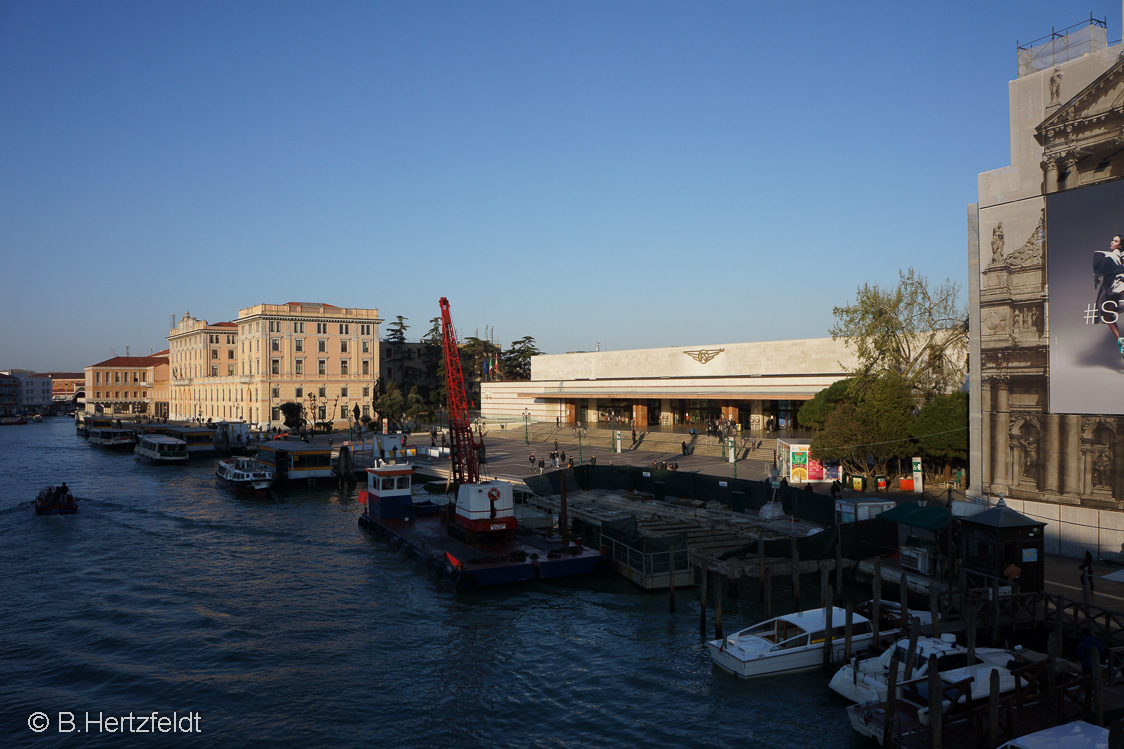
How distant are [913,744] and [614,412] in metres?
71.2

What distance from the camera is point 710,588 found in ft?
90.8

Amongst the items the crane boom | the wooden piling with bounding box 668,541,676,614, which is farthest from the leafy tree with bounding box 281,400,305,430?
the wooden piling with bounding box 668,541,676,614

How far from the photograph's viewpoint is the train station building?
61.5 meters

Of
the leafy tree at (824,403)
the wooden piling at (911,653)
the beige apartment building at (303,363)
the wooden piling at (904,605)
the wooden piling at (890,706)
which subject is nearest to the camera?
the wooden piling at (890,706)

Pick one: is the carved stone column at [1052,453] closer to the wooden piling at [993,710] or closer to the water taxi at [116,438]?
the wooden piling at [993,710]

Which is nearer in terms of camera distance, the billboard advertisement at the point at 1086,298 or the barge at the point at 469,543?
the billboard advertisement at the point at 1086,298

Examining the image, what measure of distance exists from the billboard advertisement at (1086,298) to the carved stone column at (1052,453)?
493 mm

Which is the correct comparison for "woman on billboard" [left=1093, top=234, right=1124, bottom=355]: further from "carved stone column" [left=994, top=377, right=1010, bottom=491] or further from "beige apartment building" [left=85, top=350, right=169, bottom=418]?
"beige apartment building" [left=85, top=350, right=169, bottom=418]

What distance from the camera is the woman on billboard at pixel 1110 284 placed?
2523 cm

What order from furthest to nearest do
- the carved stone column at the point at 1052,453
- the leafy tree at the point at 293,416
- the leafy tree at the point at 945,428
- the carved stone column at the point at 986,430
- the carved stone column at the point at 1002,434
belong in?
the leafy tree at the point at 293,416 < the leafy tree at the point at 945,428 < the carved stone column at the point at 986,430 < the carved stone column at the point at 1002,434 < the carved stone column at the point at 1052,453

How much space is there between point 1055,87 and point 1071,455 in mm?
13911

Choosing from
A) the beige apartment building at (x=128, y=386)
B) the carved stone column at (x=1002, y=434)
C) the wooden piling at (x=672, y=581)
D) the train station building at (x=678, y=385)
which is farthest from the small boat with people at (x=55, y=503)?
the beige apartment building at (x=128, y=386)

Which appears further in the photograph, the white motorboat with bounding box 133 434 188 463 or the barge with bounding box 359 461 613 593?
the white motorboat with bounding box 133 434 188 463

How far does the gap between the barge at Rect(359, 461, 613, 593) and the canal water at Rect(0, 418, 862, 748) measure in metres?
0.75
